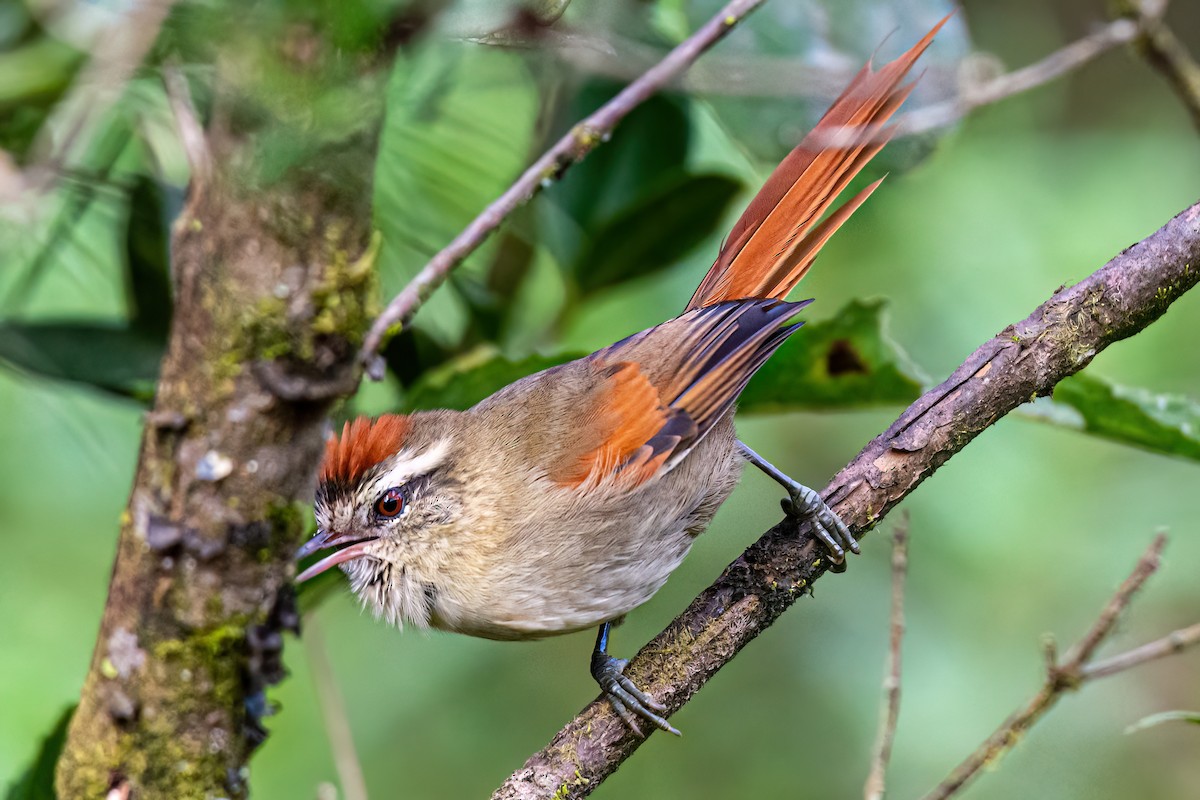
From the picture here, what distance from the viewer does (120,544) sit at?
47.9 inches

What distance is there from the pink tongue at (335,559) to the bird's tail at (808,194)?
1.06 m

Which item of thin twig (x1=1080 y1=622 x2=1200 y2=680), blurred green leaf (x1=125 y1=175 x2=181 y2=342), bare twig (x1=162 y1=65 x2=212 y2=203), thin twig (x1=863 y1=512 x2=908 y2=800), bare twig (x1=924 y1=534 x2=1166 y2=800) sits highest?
blurred green leaf (x1=125 y1=175 x2=181 y2=342)

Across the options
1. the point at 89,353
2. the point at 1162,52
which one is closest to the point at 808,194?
the point at 1162,52

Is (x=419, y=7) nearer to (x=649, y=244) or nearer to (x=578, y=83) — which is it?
(x=649, y=244)

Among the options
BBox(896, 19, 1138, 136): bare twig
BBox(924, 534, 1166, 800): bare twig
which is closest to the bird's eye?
BBox(924, 534, 1166, 800): bare twig

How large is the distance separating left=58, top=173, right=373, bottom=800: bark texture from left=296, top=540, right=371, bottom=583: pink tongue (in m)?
1.02

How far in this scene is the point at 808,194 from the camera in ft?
8.78

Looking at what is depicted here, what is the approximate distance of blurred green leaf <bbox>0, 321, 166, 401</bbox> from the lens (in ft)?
8.18

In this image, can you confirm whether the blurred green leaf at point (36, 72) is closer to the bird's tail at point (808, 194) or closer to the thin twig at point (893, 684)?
the bird's tail at point (808, 194)

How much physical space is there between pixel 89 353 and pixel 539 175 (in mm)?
1398

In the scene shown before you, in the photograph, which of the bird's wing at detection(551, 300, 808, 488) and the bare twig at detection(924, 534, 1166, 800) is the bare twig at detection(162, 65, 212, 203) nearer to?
the bird's wing at detection(551, 300, 808, 488)

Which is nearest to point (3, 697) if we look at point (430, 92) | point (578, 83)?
point (430, 92)

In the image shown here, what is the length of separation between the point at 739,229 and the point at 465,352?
77 cm

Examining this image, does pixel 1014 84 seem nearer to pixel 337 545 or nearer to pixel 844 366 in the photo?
pixel 844 366
